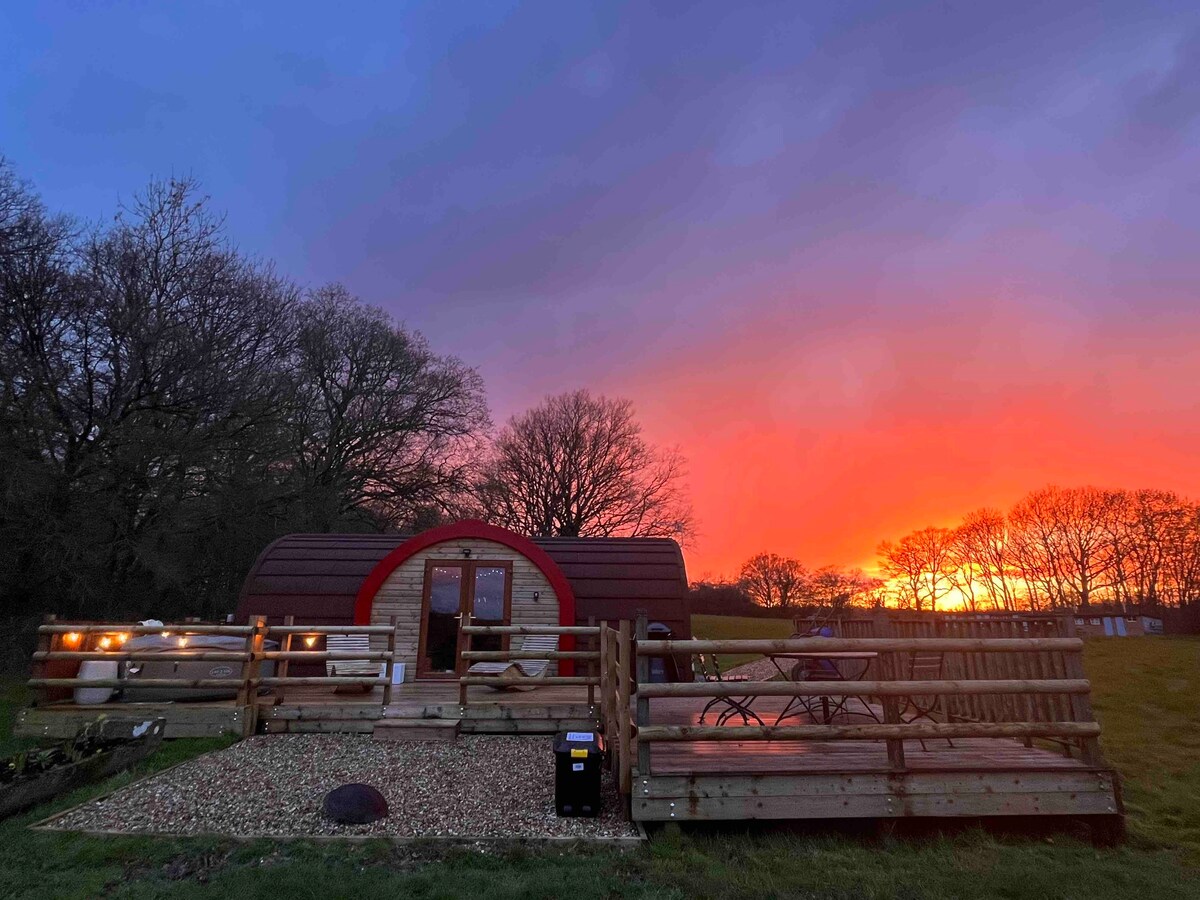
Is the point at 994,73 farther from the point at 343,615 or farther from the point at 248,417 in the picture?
the point at 248,417

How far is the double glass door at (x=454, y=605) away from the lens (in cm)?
1089

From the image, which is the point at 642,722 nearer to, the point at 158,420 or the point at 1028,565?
the point at 158,420

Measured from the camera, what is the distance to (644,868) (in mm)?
3992

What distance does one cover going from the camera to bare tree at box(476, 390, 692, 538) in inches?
1214

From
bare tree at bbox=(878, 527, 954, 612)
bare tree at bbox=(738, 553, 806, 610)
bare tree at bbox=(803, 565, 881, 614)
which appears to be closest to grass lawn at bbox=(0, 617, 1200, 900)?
bare tree at bbox=(738, 553, 806, 610)

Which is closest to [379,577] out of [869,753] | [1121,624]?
[869,753]

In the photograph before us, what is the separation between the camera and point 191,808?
5.04 m

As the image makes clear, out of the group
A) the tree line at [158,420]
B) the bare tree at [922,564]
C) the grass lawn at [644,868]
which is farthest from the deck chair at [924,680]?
the bare tree at [922,564]

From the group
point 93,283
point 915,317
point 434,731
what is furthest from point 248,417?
point 915,317

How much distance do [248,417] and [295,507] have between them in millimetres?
3136

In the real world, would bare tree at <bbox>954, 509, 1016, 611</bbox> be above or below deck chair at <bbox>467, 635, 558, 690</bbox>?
above

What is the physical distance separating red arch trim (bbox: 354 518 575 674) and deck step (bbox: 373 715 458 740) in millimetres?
3878

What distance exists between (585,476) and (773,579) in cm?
2044

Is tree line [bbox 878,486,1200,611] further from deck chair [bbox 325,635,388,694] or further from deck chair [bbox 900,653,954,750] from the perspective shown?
deck chair [bbox 325,635,388,694]
